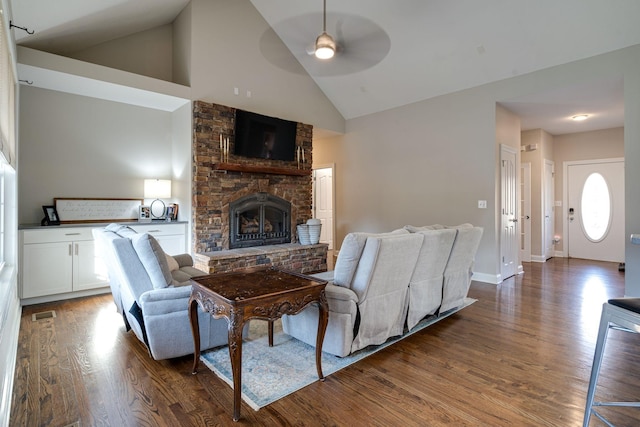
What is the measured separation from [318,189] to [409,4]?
492cm

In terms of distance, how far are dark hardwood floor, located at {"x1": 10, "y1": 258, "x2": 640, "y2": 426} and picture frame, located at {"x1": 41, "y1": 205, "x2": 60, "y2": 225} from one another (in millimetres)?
1263

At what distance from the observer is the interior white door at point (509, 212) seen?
5.04m

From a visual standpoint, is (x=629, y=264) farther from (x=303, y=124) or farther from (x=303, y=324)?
(x=303, y=124)

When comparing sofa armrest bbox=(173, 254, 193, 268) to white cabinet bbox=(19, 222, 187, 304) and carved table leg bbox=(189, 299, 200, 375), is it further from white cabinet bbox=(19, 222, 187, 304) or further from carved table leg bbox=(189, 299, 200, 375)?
carved table leg bbox=(189, 299, 200, 375)

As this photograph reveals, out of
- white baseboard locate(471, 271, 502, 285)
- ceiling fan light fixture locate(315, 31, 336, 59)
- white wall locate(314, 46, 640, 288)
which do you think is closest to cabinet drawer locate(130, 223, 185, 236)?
ceiling fan light fixture locate(315, 31, 336, 59)

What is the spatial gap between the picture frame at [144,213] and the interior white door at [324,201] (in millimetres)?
4313

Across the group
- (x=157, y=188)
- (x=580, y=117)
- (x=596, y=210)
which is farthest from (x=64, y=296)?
(x=596, y=210)


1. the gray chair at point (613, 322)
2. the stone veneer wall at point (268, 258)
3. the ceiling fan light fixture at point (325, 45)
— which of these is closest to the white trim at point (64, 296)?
the stone veneer wall at point (268, 258)

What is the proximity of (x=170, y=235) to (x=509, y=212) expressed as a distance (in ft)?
16.8

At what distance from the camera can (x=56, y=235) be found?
387 cm

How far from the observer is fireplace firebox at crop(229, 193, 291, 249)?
5.16 metres

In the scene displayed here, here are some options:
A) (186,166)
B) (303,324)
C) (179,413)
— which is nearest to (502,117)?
(303,324)

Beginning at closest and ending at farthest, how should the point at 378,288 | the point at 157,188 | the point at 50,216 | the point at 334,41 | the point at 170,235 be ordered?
the point at 378,288, the point at 50,216, the point at 334,41, the point at 170,235, the point at 157,188

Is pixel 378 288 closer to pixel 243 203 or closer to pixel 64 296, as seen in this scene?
pixel 243 203
